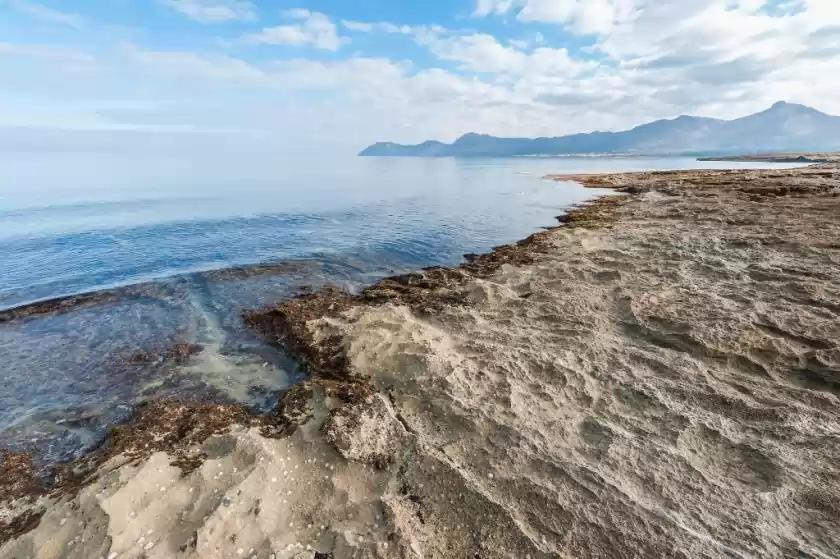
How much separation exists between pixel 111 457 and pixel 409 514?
431cm

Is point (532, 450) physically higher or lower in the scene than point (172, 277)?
higher

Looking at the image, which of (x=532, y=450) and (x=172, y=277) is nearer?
(x=532, y=450)

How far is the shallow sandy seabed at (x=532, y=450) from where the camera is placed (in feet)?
13.6

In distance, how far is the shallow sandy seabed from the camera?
13.6ft

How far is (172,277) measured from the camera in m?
15.4

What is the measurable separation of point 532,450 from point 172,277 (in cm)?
1509

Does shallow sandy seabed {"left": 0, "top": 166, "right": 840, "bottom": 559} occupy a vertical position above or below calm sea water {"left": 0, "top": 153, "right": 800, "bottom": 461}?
above

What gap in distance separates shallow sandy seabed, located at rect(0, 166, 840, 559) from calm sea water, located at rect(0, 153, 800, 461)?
1752mm

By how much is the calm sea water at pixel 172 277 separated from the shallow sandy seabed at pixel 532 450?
5.75ft

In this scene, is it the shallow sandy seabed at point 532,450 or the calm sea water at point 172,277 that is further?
Result: the calm sea water at point 172,277

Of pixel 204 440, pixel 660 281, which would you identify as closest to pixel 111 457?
pixel 204 440

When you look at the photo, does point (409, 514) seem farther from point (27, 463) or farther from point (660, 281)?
point (660, 281)

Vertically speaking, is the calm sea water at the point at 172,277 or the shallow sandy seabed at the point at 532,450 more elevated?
the shallow sandy seabed at the point at 532,450

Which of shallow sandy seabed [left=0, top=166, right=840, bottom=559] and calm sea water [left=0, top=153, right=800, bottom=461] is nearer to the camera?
shallow sandy seabed [left=0, top=166, right=840, bottom=559]
